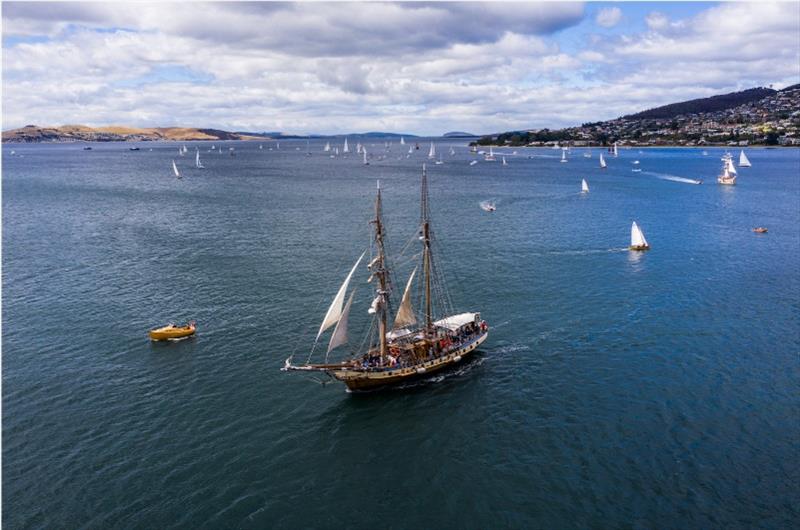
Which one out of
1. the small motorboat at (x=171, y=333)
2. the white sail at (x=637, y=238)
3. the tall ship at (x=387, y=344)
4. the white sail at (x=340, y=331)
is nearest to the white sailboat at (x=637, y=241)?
the white sail at (x=637, y=238)

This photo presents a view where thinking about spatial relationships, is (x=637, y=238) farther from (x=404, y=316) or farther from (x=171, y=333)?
(x=171, y=333)

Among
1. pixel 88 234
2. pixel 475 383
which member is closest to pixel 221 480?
pixel 475 383

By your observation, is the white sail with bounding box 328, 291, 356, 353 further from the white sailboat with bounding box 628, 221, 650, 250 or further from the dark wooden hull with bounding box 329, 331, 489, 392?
the white sailboat with bounding box 628, 221, 650, 250

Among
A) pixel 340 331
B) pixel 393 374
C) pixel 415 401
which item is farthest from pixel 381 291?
pixel 415 401

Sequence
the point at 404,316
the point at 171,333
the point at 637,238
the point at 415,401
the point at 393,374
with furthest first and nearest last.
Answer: the point at 637,238, the point at 171,333, the point at 404,316, the point at 393,374, the point at 415,401

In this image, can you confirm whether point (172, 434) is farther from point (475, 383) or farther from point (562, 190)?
point (562, 190)

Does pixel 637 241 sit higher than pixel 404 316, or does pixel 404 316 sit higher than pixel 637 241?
pixel 637 241

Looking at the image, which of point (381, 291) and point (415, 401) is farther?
point (381, 291)

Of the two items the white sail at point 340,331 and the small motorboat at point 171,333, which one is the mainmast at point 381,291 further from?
the small motorboat at point 171,333

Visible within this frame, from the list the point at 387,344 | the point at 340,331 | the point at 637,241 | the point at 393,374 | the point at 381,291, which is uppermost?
→ the point at 381,291
